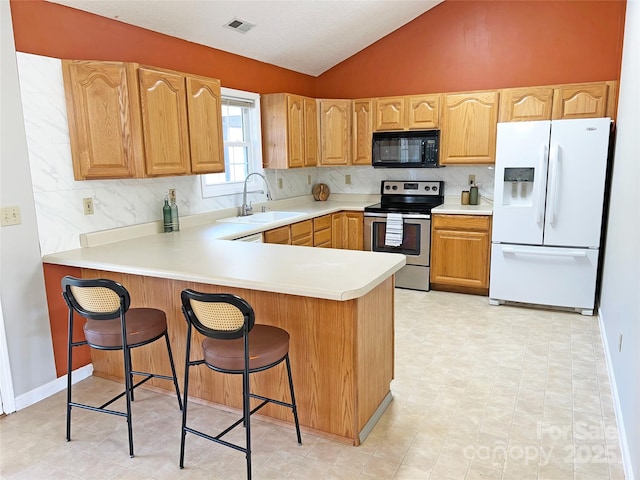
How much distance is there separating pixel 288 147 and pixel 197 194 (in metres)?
1.17

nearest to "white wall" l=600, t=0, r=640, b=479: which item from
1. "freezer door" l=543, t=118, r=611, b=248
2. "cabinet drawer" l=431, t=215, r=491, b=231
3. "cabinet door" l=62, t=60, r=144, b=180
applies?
"freezer door" l=543, t=118, r=611, b=248

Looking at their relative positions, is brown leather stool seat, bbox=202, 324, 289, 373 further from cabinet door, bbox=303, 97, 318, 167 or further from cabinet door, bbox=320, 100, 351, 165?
cabinet door, bbox=320, 100, 351, 165

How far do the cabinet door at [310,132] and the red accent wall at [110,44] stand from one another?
0.61m

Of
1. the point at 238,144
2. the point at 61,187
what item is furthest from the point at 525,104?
the point at 61,187

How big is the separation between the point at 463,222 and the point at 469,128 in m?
0.97

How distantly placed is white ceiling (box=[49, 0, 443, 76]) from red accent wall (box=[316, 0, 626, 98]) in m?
0.22

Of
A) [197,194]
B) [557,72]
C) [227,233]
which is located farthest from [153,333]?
[557,72]

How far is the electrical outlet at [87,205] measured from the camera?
118 inches

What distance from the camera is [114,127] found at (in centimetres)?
286

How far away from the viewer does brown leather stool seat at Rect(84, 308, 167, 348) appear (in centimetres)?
231

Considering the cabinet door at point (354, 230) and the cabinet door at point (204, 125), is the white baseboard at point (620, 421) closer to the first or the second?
the cabinet door at point (354, 230)

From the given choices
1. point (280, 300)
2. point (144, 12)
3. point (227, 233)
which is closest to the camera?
point (280, 300)

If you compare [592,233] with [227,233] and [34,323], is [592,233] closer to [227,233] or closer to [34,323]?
[227,233]

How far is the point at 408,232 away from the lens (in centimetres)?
479
